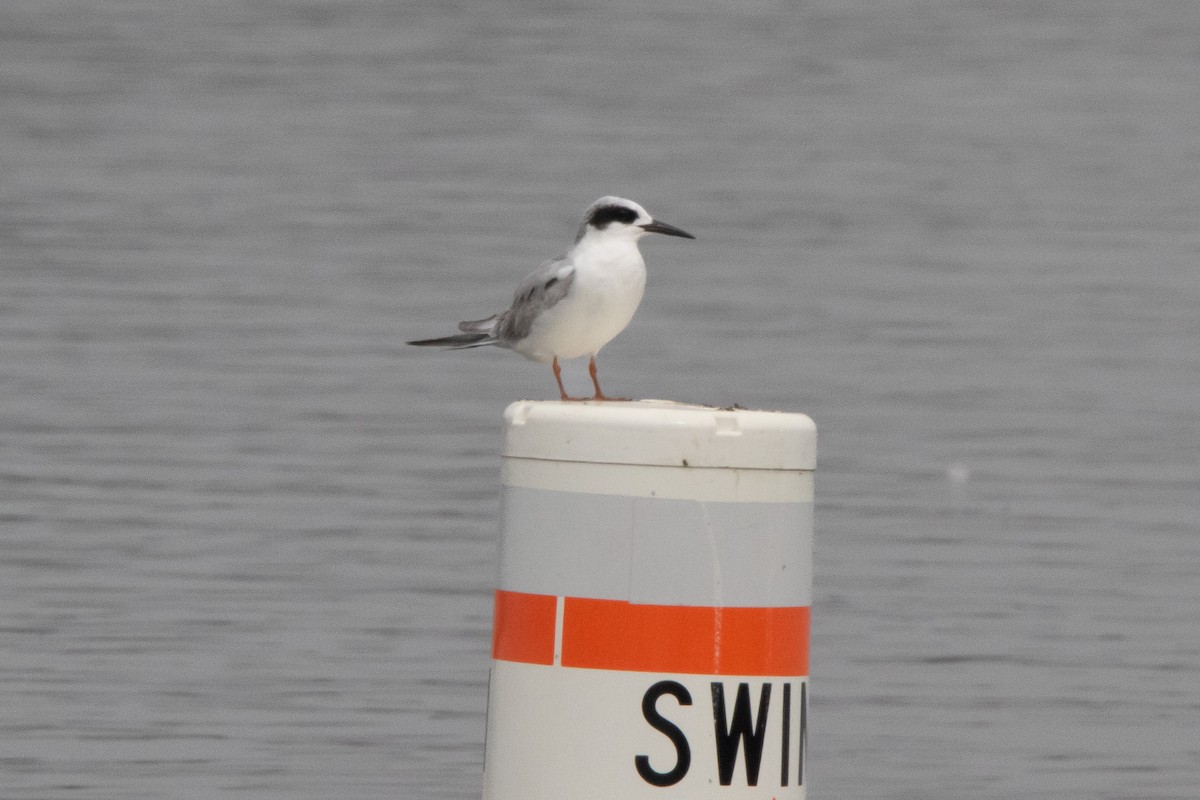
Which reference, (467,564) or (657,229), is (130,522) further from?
(657,229)

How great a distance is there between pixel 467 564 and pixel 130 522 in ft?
4.02

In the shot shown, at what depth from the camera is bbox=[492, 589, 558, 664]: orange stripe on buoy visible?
2.88 metres

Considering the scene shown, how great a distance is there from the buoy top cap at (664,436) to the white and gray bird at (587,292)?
99 cm

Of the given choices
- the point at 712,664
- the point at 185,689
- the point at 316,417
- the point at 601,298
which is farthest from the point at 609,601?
the point at 316,417

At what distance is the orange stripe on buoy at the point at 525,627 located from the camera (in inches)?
113

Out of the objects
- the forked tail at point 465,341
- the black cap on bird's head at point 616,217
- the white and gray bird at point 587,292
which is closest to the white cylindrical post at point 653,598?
the white and gray bird at point 587,292

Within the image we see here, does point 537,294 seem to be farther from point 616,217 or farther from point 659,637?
point 659,637

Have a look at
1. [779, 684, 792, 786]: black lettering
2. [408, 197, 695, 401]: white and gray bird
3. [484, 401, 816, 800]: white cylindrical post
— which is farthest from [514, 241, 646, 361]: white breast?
[779, 684, 792, 786]: black lettering

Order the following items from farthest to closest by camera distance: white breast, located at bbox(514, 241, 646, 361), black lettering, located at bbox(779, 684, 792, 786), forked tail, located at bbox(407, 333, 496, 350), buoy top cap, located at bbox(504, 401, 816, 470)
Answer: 1. forked tail, located at bbox(407, 333, 496, 350)
2. white breast, located at bbox(514, 241, 646, 361)
3. black lettering, located at bbox(779, 684, 792, 786)
4. buoy top cap, located at bbox(504, 401, 816, 470)

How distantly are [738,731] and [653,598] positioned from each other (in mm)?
208

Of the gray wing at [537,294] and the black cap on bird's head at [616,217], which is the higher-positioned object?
the black cap on bird's head at [616,217]

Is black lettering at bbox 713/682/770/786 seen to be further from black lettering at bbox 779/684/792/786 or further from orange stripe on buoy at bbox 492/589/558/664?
orange stripe on buoy at bbox 492/589/558/664

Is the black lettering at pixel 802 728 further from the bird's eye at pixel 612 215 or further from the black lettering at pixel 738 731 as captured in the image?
the bird's eye at pixel 612 215

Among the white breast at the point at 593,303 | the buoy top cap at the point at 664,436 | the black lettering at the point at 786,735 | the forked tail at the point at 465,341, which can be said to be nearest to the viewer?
the buoy top cap at the point at 664,436
